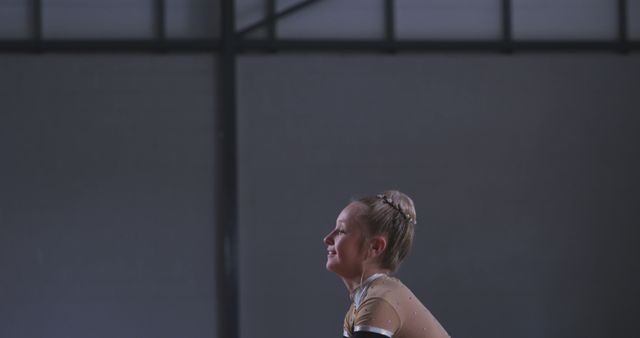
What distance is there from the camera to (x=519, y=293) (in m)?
7.04

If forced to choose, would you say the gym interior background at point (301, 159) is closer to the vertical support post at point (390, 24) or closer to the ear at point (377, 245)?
the vertical support post at point (390, 24)

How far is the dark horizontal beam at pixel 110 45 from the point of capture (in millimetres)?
6695

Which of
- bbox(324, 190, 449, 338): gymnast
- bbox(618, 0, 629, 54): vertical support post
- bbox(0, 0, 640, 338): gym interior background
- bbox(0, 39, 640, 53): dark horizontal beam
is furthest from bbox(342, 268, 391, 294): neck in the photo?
bbox(618, 0, 629, 54): vertical support post

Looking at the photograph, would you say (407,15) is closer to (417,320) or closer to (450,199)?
(450,199)

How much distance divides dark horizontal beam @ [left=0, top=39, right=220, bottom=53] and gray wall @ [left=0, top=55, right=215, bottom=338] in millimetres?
72

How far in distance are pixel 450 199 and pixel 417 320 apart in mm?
5375

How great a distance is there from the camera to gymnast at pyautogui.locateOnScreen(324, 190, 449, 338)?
5.57 feet

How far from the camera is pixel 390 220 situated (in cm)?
177

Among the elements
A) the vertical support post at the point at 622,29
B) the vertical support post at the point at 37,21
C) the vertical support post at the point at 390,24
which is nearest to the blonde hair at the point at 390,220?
the vertical support post at the point at 390,24

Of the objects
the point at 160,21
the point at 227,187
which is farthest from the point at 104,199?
the point at 160,21

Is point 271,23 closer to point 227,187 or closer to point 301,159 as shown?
point 301,159

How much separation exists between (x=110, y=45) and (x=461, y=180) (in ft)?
9.94

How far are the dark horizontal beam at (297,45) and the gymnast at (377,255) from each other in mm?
5187

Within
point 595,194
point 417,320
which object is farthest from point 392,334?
point 595,194
